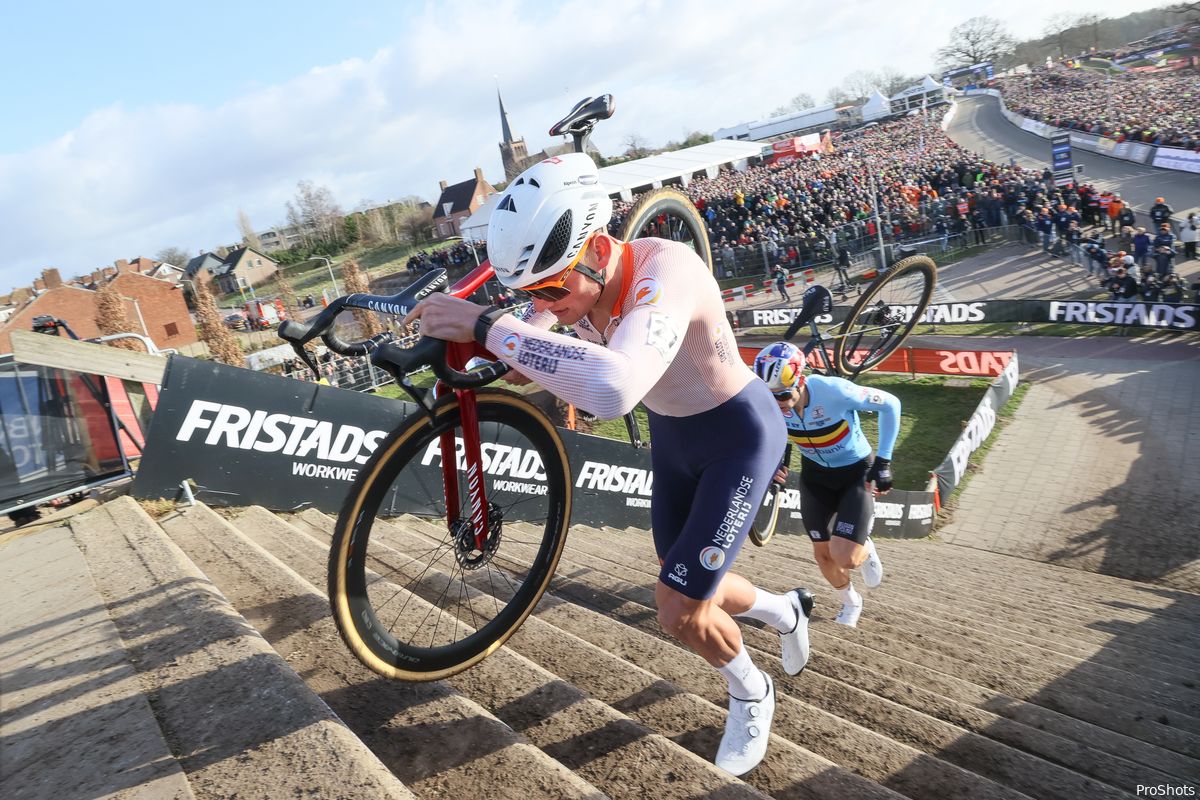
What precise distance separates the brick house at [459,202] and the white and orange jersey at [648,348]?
78.7m

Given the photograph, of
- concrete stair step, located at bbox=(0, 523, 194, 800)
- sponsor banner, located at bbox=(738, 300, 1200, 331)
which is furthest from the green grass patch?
concrete stair step, located at bbox=(0, 523, 194, 800)

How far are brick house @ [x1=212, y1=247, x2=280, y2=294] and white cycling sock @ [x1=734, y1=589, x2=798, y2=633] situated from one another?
3575 inches

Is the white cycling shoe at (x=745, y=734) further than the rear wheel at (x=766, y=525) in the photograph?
No

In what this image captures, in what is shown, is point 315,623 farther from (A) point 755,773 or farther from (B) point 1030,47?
(B) point 1030,47

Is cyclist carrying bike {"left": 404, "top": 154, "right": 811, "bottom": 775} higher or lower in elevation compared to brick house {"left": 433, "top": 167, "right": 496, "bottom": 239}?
lower

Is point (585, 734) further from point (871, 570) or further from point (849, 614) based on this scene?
point (871, 570)

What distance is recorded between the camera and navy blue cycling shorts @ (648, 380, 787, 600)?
3.18 meters

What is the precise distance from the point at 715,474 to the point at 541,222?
53.8 inches

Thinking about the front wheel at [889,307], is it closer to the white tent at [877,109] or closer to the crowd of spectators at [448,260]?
the crowd of spectators at [448,260]

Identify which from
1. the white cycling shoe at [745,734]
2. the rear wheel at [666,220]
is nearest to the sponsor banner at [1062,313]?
the rear wheel at [666,220]

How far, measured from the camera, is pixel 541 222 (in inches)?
110

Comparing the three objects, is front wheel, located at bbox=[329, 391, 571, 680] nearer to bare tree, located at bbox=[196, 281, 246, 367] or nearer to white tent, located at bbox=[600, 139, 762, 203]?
bare tree, located at bbox=[196, 281, 246, 367]

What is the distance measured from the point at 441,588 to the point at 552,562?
1.25 m

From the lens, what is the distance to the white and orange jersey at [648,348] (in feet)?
8.59
